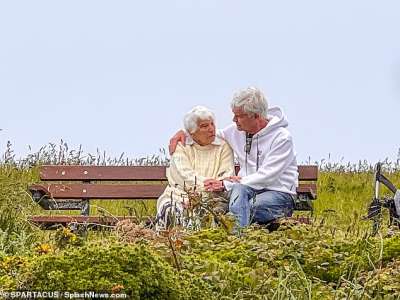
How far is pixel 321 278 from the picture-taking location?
4.95m

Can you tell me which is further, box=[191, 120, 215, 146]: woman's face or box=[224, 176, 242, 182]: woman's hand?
box=[191, 120, 215, 146]: woman's face

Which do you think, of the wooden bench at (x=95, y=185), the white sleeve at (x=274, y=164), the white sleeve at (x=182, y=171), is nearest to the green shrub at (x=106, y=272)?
the white sleeve at (x=274, y=164)

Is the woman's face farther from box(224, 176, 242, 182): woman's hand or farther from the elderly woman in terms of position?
box(224, 176, 242, 182): woman's hand

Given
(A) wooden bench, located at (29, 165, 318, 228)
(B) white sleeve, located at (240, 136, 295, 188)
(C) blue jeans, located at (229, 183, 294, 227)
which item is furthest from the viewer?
(A) wooden bench, located at (29, 165, 318, 228)

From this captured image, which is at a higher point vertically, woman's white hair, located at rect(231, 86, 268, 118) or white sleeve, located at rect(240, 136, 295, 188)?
woman's white hair, located at rect(231, 86, 268, 118)

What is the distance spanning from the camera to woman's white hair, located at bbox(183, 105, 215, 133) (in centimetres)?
833


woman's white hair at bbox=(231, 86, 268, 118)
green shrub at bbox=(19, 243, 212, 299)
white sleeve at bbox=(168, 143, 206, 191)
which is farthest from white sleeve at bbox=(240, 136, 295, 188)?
green shrub at bbox=(19, 243, 212, 299)

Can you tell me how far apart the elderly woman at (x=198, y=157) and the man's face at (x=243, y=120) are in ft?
0.63

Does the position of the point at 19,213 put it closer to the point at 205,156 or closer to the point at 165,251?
the point at 205,156

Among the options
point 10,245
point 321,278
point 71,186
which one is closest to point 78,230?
point 10,245

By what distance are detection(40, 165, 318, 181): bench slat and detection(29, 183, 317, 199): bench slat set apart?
7cm

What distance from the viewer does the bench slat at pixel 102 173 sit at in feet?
30.9

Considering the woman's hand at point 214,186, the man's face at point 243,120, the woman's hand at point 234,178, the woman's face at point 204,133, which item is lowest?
the woman's hand at point 214,186

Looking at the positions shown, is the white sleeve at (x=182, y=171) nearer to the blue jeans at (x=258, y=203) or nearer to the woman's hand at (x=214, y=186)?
the woman's hand at (x=214, y=186)
